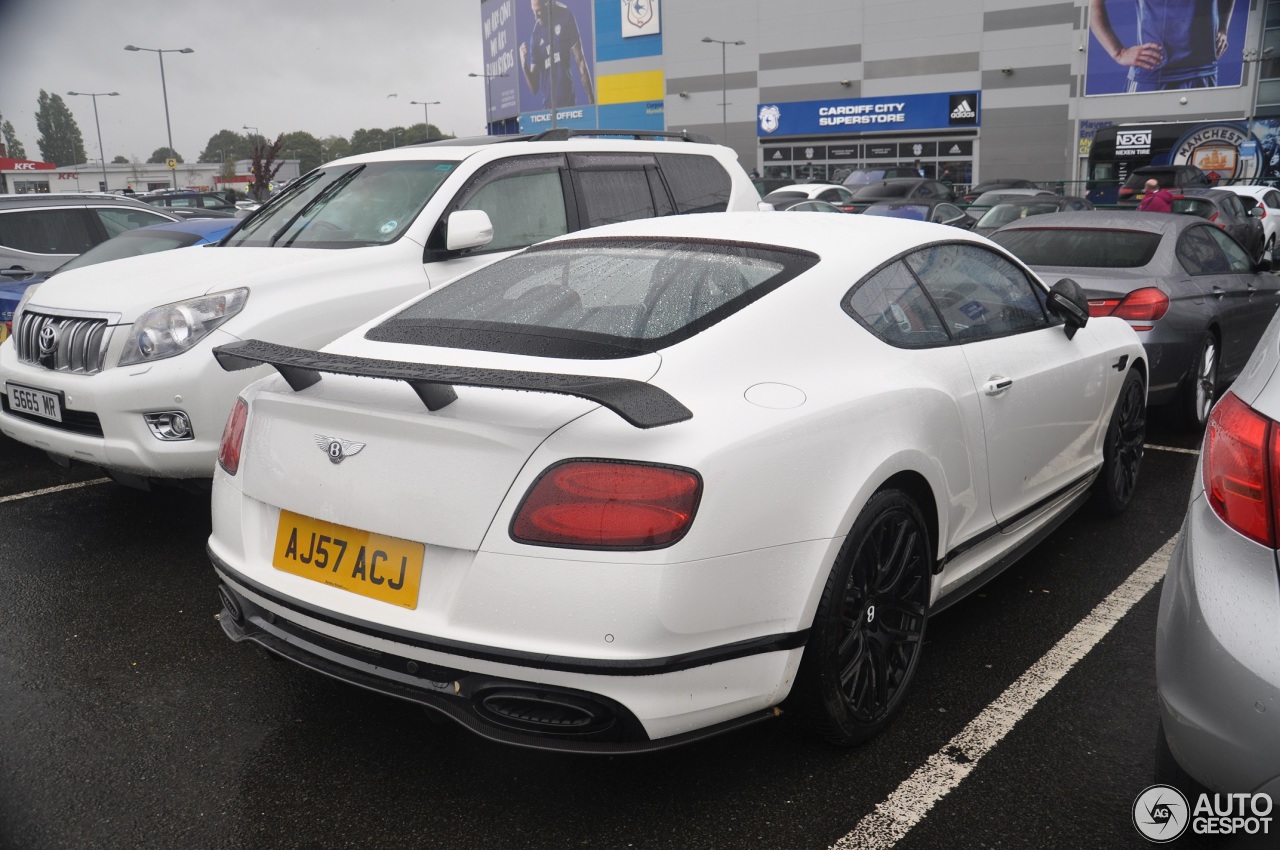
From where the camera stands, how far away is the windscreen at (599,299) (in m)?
2.80

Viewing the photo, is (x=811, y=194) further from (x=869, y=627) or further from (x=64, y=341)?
(x=869, y=627)

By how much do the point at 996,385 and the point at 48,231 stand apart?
7330 millimetres

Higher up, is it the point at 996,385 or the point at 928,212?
the point at 928,212

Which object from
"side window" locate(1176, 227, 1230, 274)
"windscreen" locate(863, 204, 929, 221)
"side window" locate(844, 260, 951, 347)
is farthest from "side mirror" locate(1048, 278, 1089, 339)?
"windscreen" locate(863, 204, 929, 221)

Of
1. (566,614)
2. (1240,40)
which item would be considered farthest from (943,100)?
(566,614)

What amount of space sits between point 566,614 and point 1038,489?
2268mm

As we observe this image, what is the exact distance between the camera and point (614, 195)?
6141 millimetres

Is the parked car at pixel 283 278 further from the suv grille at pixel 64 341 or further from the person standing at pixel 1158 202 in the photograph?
the person standing at pixel 1158 202

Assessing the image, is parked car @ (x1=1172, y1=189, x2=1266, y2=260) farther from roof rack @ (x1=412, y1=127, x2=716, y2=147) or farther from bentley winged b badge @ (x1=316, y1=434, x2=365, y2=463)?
bentley winged b badge @ (x1=316, y1=434, x2=365, y2=463)

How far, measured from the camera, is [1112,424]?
4.54 metres

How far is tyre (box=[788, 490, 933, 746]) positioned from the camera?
8.52 feet

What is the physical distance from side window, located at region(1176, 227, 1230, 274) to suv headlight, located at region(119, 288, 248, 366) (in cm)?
561

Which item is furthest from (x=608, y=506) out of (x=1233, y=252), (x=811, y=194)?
(x=811, y=194)

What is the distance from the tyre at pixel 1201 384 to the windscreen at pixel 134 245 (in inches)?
260
